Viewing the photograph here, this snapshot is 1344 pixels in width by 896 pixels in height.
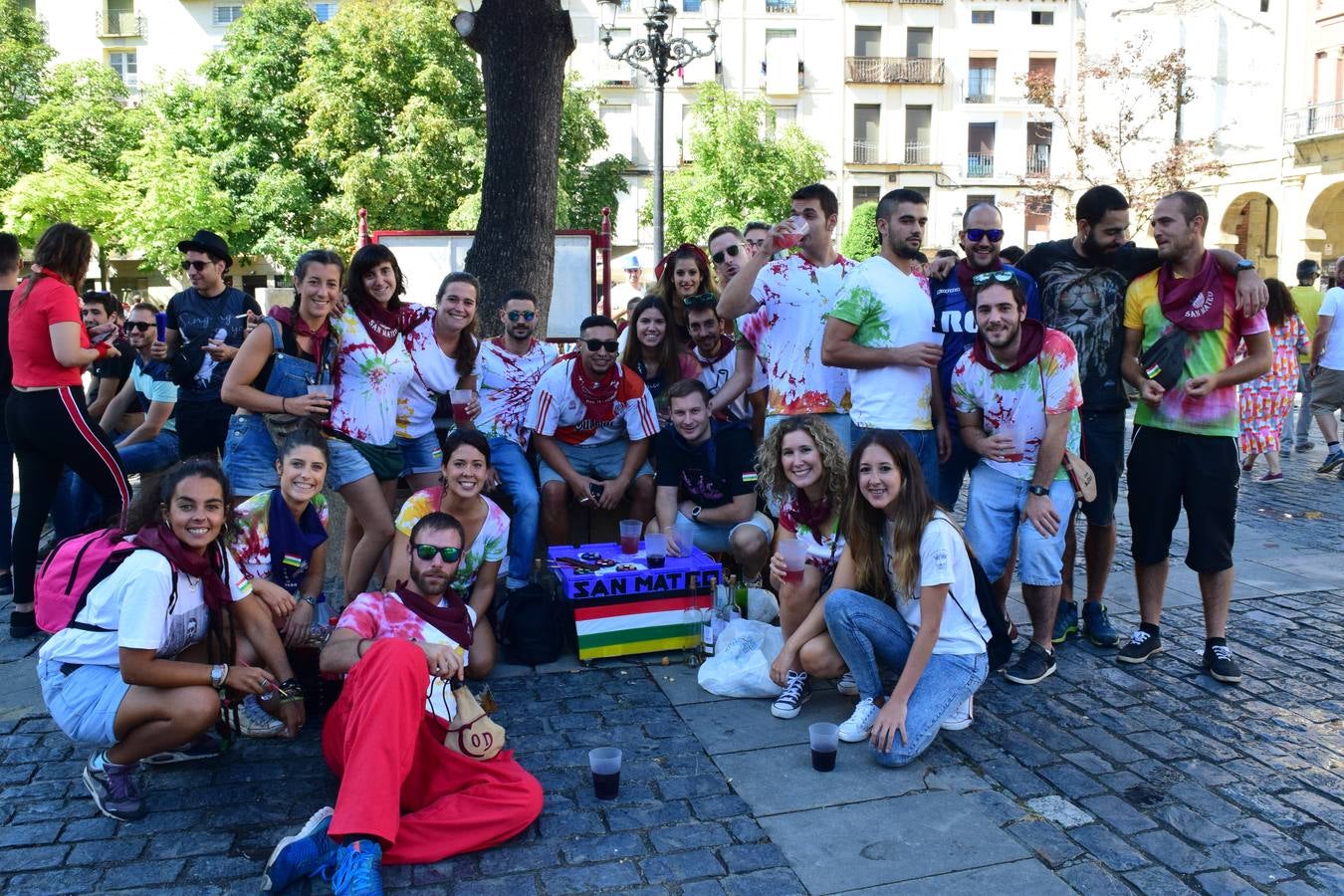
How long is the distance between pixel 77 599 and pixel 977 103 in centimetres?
4073

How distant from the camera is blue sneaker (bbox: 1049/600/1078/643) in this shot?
17.3ft

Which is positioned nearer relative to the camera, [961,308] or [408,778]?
[408,778]

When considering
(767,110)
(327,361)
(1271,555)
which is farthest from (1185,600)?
(767,110)

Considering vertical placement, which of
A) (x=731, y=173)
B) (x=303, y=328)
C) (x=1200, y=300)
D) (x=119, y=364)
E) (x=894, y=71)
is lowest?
(x=119, y=364)

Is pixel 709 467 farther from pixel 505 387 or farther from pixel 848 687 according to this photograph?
pixel 848 687

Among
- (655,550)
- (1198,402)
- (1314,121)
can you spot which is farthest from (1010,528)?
(1314,121)

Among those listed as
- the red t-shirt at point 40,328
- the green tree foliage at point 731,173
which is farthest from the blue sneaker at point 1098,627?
the green tree foliage at point 731,173

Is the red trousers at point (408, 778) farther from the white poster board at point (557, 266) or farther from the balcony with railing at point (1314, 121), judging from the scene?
the balcony with railing at point (1314, 121)

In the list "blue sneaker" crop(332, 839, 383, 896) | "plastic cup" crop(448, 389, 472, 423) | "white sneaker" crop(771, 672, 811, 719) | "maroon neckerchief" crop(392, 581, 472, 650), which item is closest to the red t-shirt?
"plastic cup" crop(448, 389, 472, 423)

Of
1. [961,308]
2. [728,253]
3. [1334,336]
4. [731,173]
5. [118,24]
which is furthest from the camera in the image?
[118,24]

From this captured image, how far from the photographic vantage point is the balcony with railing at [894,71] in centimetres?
3969

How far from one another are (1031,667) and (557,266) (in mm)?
9981

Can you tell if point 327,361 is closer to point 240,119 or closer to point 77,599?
point 77,599

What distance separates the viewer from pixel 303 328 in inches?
198
